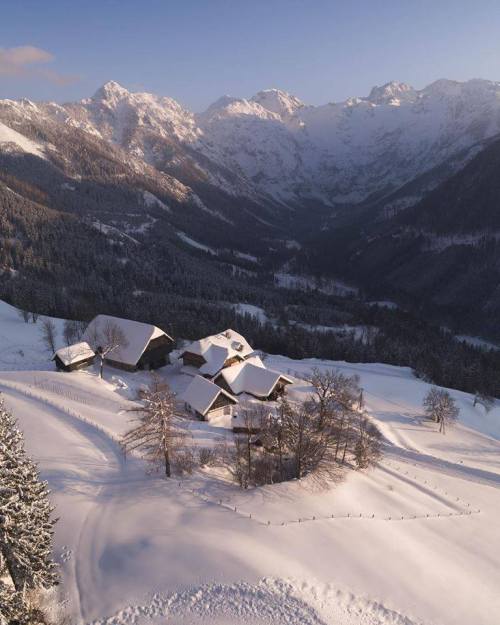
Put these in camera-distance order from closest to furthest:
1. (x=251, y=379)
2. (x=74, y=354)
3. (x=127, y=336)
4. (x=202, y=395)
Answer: (x=202, y=395)
(x=74, y=354)
(x=251, y=379)
(x=127, y=336)

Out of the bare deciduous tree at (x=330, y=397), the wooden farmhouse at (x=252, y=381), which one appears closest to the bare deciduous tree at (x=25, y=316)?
the wooden farmhouse at (x=252, y=381)

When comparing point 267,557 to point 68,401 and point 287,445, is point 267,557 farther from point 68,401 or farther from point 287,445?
point 68,401

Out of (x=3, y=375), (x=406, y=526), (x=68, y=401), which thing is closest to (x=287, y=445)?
(x=406, y=526)

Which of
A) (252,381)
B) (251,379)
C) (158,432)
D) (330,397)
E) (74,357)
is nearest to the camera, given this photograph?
(158,432)

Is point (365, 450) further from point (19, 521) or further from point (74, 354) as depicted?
point (74, 354)

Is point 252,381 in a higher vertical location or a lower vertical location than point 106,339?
lower

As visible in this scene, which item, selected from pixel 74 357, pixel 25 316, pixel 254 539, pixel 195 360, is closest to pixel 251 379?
pixel 195 360

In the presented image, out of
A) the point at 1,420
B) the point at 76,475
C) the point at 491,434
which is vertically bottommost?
the point at 491,434

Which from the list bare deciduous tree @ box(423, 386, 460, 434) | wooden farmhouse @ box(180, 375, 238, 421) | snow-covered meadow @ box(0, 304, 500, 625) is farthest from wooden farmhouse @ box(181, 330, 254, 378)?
bare deciduous tree @ box(423, 386, 460, 434)
